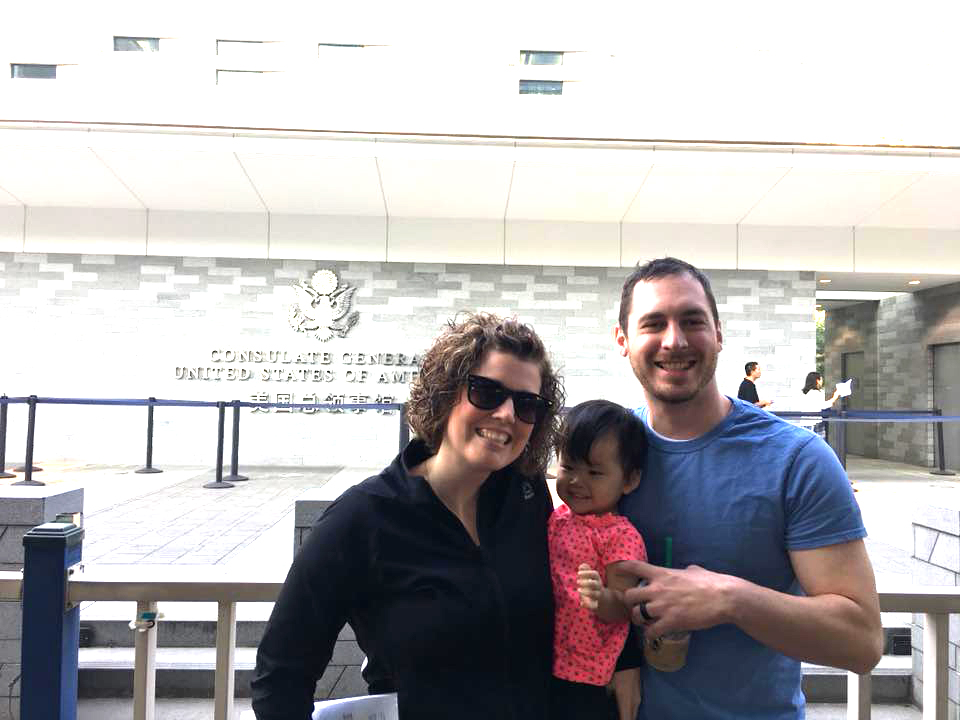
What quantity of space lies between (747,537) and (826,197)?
1081cm

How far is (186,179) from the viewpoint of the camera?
1006 cm

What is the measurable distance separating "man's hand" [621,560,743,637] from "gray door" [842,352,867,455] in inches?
647

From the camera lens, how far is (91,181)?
1009cm

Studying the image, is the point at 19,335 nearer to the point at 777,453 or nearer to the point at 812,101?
the point at 777,453

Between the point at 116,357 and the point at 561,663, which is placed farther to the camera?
the point at 116,357

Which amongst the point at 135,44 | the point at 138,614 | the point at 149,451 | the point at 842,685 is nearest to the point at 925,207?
the point at 842,685

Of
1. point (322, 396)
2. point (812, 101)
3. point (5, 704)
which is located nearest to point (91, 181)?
point (322, 396)

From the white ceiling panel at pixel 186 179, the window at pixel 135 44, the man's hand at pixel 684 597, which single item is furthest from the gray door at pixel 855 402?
the window at pixel 135 44

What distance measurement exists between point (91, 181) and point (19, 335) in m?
3.16

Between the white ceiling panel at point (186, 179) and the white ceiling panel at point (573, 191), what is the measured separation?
4519 millimetres

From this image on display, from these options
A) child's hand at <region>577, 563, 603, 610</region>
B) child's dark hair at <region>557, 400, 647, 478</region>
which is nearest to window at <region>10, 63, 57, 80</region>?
child's dark hair at <region>557, 400, 647, 478</region>

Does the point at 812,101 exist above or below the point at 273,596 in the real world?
above

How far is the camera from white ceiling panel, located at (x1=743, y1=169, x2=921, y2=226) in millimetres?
9742

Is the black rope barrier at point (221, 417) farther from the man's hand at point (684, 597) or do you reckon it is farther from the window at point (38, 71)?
the window at point (38, 71)
